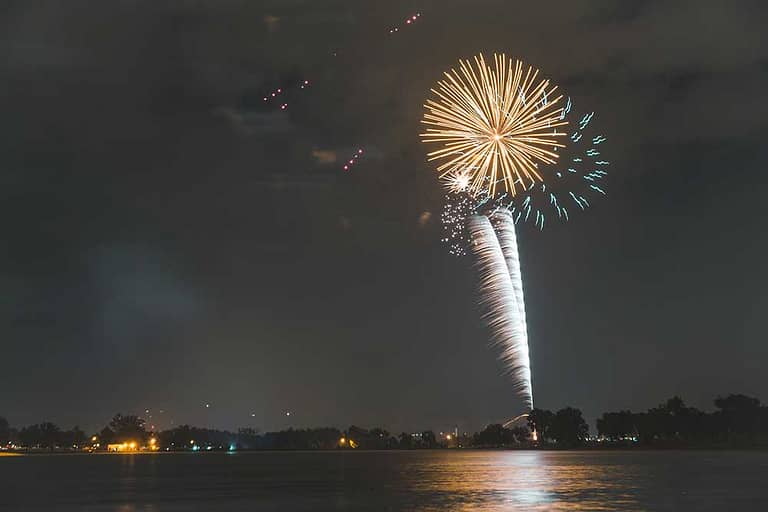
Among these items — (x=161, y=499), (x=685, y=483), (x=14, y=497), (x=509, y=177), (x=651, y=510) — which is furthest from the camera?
(x=685, y=483)

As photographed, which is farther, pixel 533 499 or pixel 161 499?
pixel 161 499

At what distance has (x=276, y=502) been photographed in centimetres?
4816

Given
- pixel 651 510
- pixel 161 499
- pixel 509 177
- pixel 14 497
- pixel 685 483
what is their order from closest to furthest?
pixel 651 510 < pixel 509 177 < pixel 161 499 < pixel 14 497 < pixel 685 483

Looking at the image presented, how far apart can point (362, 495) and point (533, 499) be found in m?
11.3

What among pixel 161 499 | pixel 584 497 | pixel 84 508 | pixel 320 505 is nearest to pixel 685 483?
pixel 584 497

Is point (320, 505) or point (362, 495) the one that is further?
point (362, 495)

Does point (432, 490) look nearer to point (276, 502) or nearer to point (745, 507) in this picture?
point (276, 502)

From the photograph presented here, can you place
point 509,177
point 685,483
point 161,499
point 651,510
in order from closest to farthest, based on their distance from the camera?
point 651,510
point 509,177
point 161,499
point 685,483

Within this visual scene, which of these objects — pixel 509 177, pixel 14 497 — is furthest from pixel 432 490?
pixel 14 497

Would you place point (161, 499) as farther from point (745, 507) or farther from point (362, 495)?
point (745, 507)

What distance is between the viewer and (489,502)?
148 feet

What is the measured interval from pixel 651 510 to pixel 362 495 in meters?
19.0

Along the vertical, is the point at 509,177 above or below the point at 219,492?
above

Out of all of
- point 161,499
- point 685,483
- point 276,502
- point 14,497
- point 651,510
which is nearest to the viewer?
point 651,510
